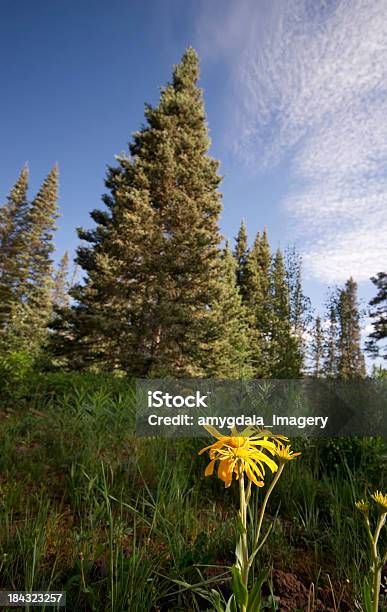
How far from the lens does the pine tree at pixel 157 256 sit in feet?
36.4

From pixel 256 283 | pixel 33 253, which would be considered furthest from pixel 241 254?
pixel 33 253

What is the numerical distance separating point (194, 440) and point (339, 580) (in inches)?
69.9

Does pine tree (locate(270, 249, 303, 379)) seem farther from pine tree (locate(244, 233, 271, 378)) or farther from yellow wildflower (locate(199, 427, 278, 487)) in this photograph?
yellow wildflower (locate(199, 427, 278, 487))

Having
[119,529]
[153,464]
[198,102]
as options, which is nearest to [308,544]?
[119,529]

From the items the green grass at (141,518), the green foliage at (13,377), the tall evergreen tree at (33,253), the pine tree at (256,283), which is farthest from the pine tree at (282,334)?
the tall evergreen tree at (33,253)

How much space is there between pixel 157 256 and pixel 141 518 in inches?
417

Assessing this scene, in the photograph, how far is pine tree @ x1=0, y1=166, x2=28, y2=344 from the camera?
75.8ft

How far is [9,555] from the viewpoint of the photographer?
4.95ft

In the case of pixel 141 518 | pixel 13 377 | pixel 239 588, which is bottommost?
pixel 141 518

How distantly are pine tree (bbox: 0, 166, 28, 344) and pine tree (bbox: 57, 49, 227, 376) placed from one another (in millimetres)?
13318

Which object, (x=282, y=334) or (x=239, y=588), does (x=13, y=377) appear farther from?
(x=282, y=334)

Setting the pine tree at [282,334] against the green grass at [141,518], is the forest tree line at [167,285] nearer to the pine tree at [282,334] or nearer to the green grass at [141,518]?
the pine tree at [282,334]

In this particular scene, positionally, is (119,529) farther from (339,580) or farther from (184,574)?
(339,580)

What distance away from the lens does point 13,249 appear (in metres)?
24.7
